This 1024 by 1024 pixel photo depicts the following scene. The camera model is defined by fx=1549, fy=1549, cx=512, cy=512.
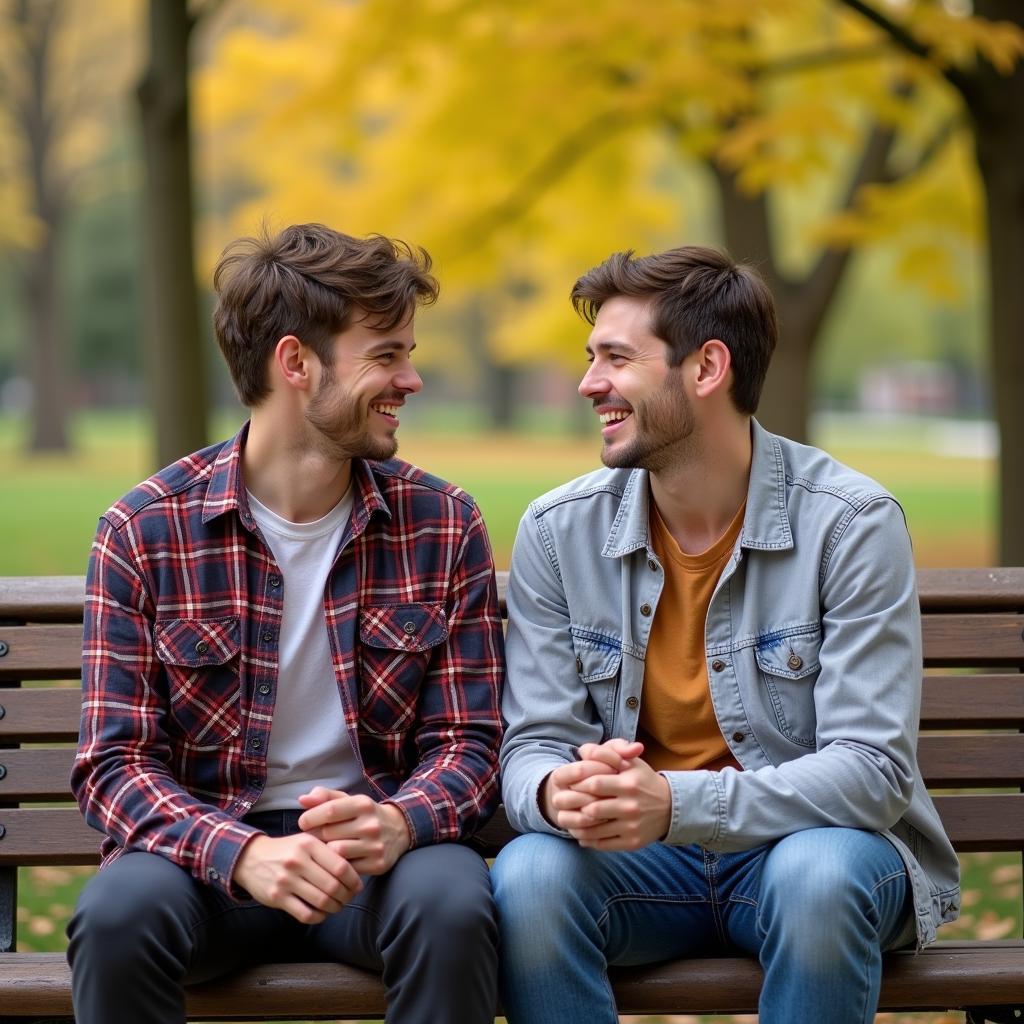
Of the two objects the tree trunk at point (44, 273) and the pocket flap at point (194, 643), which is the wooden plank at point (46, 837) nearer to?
the pocket flap at point (194, 643)

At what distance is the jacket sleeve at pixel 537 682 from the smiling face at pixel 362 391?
373 millimetres

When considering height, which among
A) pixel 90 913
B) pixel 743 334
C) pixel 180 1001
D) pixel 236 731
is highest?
pixel 743 334

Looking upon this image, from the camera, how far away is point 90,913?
9.28ft

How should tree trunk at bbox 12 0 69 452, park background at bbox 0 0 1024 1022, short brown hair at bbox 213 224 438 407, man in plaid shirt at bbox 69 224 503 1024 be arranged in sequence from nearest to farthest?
man in plaid shirt at bbox 69 224 503 1024 → short brown hair at bbox 213 224 438 407 → park background at bbox 0 0 1024 1022 → tree trunk at bbox 12 0 69 452

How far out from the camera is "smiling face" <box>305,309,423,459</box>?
325cm

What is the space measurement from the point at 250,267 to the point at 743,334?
1.07 m

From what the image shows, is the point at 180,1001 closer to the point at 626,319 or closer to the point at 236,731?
the point at 236,731

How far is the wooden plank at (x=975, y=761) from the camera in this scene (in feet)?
12.1

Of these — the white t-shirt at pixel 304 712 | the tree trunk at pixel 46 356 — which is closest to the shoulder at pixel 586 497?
the white t-shirt at pixel 304 712

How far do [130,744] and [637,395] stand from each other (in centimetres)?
128

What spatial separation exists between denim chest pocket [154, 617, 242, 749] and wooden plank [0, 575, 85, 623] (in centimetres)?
60

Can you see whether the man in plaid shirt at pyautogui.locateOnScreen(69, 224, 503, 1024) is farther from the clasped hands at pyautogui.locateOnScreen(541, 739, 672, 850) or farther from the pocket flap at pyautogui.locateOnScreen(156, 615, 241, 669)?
the clasped hands at pyautogui.locateOnScreen(541, 739, 672, 850)

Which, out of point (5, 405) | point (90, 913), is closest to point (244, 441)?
point (90, 913)

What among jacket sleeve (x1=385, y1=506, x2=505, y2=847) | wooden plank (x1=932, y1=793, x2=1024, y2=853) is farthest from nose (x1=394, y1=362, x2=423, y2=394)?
wooden plank (x1=932, y1=793, x2=1024, y2=853)
